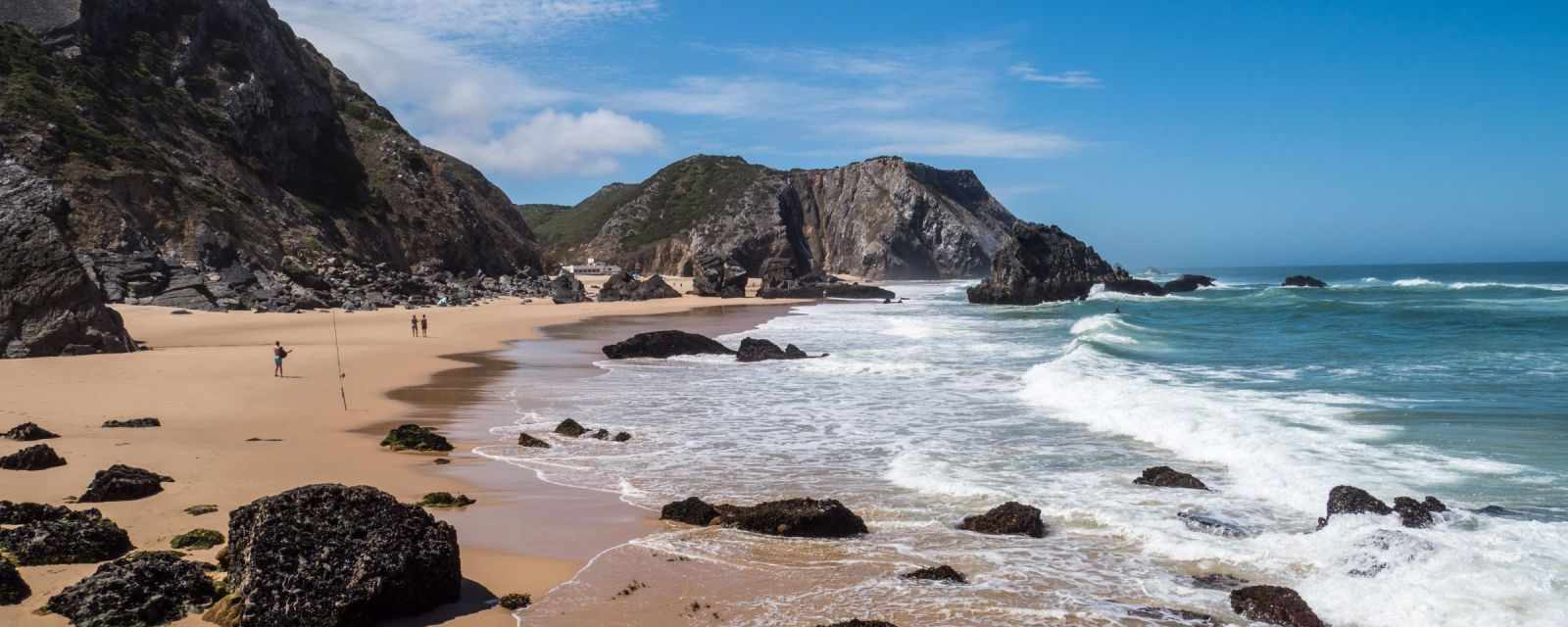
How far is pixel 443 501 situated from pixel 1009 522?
542cm

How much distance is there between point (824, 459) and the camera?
12.4 m

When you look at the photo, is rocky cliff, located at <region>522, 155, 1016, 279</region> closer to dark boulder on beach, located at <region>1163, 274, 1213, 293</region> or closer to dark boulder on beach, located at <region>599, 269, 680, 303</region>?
dark boulder on beach, located at <region>1163, 274, 1213, 293</region>

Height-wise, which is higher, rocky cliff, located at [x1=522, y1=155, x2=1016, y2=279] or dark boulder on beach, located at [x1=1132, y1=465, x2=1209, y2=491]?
rocky cliff, located at [x1=522, y1=155, x2=1016, y2=279]

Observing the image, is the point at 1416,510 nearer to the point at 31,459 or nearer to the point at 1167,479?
the point at 1167,479

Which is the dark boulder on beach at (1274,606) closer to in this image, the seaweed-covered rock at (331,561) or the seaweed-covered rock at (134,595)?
the seaweed-covered rock at (331,561)

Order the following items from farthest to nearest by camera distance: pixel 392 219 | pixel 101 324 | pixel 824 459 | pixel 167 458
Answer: pixel 392 219
pixel 101 324
pixel 824 459
pixel 167 458

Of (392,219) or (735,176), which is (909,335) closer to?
(392,219)

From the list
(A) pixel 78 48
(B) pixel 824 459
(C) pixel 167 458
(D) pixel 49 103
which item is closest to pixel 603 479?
(B) pixel 824 459

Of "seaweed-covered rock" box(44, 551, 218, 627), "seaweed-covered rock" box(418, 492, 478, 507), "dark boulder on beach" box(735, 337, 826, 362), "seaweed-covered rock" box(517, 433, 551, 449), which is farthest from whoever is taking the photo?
"dark boulder on beach" box(735, 337, 826, 362)

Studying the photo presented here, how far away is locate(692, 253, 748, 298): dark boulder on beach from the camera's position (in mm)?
70062

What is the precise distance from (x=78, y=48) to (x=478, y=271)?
25282 millimetres

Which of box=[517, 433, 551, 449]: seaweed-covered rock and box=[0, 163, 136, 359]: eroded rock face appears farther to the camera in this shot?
box=[0, 163, 136, 359]: eroded rock face

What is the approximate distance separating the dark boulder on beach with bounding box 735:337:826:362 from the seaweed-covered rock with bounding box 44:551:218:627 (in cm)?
1887

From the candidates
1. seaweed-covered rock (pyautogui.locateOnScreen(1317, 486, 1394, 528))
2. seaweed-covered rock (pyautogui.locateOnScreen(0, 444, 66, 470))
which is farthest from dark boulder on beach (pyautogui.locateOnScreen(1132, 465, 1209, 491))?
seaweed-covered rock (pyautogui.locateOnScreen(0, 444, 66, 470))
